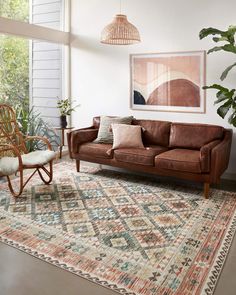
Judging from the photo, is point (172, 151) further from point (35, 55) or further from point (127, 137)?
point (35, 55)

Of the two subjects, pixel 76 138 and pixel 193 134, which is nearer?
pixel 193 134

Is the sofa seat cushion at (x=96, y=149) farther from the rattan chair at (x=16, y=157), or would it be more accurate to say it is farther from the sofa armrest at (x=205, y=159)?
the sofa armrest at (x=205, y=159)

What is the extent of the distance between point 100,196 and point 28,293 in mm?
1803

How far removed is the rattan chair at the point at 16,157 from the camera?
361 centimetres

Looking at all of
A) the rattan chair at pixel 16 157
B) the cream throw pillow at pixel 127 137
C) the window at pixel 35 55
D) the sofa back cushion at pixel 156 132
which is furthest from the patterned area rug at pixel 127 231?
the window at pixel 35 55

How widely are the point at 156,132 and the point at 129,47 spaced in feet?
4.80

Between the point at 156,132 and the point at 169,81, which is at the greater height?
the point at 169,81

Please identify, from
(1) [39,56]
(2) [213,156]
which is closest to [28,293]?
(2) [213,156]

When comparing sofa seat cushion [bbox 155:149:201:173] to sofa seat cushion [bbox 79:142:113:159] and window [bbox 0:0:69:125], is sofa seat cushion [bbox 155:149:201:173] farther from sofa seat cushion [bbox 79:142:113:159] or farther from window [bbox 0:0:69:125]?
window [bbox 0:0:69:125]

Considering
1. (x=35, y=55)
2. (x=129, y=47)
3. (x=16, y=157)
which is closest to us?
(x=16, y=157)

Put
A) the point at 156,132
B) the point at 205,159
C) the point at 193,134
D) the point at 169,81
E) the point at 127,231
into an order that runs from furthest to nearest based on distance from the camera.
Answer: the point at 169,81 → the point at 156,132 → the point at 193,134 → the point at 205,159 → the point at 127,231

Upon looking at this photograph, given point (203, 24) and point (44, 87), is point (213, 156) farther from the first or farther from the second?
point (44, 87)

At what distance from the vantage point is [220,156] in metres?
3.81

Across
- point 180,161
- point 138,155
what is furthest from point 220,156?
point 138,155
